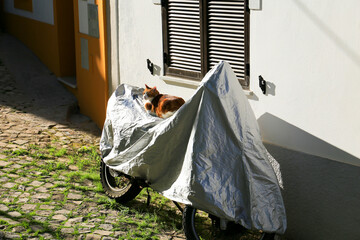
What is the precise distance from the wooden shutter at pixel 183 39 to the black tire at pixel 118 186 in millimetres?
1568

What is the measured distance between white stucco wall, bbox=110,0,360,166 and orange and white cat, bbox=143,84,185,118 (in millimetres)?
921

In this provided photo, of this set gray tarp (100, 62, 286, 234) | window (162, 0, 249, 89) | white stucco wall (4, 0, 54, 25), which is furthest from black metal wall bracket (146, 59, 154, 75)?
white stucco wall (4, 0, 54, 25)

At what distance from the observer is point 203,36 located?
675 centimetres

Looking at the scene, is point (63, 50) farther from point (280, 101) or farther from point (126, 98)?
point (280, 101)

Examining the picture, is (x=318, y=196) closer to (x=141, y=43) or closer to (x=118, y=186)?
(x=118, y=186)

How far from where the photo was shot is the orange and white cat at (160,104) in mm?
5711

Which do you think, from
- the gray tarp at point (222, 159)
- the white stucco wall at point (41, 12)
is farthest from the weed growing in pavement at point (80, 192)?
the white stucco wall at point (41, 12)

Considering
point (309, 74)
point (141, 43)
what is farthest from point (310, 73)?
point (141, 43)

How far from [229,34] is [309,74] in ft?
4.29

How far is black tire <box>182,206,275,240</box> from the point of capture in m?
5.21

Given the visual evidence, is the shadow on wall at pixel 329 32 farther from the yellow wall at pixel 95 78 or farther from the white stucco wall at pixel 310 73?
the yellow wall at pixel 95 78

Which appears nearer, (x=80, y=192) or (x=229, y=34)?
(x=229, y=34)

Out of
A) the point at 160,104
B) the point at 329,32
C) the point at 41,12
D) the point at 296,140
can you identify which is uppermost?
the point at 41,12

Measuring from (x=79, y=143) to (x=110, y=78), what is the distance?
1140 mm
